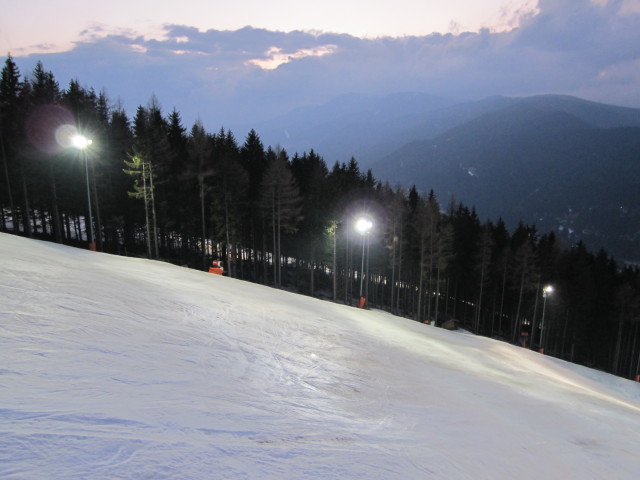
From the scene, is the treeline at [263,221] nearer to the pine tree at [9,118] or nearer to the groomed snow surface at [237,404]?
the pine tree at [9,118]

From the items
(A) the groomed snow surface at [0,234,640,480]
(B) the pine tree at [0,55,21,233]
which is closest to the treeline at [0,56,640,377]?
(B) the pine tree at [0,55,21,233]

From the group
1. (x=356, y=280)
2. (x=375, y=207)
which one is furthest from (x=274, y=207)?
(x=356, y=280)

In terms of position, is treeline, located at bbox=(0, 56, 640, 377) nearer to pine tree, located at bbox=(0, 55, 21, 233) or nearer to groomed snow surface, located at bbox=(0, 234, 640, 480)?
pine tree, located at bbox=(0, 55, 21, 233)

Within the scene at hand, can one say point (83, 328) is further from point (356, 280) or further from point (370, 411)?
point (356, 280)

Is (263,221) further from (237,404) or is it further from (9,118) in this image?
(237,404)

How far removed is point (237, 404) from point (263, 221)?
37.9 metres

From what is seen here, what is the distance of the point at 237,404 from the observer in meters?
5.20

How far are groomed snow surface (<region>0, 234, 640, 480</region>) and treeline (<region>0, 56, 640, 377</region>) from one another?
17.3 meters

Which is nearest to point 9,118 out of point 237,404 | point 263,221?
point 263,221

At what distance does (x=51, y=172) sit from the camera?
3031cm

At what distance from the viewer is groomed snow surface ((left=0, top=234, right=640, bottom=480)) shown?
3.67 m

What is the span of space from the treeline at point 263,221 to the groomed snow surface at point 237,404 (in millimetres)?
17252

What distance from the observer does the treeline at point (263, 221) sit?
3272 cm

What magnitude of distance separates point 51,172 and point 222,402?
3291 centimetres
